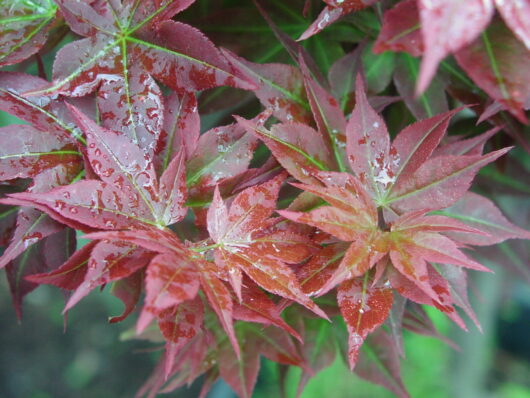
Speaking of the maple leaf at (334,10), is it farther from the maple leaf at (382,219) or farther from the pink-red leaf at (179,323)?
the pink-red leaf at (179,323)

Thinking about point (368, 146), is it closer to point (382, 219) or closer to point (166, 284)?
point (382, 219)

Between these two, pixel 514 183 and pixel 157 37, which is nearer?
pixel 157 37

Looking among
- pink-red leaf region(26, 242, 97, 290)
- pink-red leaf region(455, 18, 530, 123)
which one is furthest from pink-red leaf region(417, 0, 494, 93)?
pink-red leaf region(26, 242, 97, 290)

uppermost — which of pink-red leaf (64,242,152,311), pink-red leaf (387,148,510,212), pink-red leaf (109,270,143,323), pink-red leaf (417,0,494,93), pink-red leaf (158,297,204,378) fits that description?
pink-red leaf (417,0,494,93)

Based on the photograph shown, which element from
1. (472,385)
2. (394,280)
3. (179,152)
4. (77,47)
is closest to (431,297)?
(394,280)

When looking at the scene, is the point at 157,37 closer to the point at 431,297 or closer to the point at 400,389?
the point at 431,297

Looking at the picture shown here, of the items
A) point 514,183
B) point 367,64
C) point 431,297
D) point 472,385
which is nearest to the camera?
point 431,297

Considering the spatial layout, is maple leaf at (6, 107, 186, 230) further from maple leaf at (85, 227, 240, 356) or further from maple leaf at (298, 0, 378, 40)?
maple leaf at (298, 0, 378, 40)

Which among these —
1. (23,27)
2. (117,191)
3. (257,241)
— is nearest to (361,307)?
(257,241)
